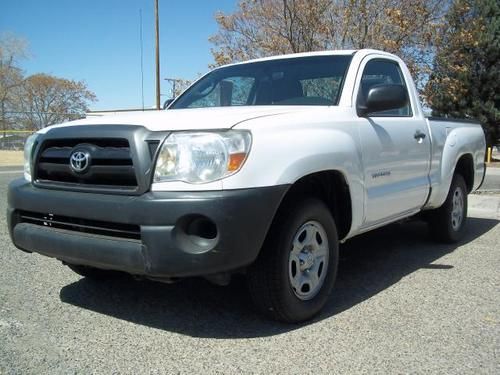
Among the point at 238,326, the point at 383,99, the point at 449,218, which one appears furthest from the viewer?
the point at 449,218

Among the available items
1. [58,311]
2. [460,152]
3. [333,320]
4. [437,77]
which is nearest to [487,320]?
[333,320]

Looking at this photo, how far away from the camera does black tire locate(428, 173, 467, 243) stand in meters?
5.53

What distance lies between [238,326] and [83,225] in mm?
1141

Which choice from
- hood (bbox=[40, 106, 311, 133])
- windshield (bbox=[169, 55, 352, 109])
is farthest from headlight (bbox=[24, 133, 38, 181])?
windshield (bbox=[169, 55, 352, 109])

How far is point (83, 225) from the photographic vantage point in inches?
118

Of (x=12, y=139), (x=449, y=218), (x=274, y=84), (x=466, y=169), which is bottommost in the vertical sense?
(x=12, y=139)

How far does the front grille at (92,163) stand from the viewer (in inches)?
113

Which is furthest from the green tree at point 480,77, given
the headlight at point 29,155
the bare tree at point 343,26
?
the headlight at point 29,155

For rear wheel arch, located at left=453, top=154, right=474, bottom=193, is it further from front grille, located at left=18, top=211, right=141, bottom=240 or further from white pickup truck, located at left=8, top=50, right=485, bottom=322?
front grille, located at left=18, top=211, right=141, bottom=240

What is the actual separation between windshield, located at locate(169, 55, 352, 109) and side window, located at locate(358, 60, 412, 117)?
0.21 meters

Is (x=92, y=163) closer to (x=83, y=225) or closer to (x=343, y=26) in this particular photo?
(x=83, y=225)

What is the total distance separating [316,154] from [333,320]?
1.09 metres

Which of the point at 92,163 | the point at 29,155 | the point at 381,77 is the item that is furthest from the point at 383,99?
the point at 29,155

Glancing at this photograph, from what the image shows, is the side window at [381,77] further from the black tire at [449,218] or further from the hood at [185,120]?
the black tire at [449,218]
